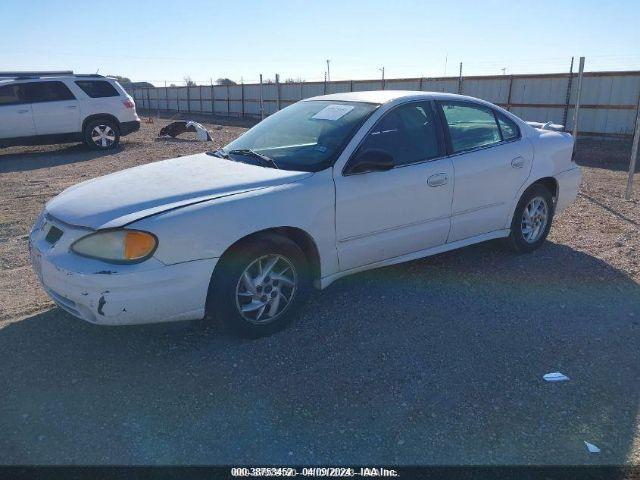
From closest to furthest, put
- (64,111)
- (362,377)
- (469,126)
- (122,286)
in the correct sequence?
(122,286) < (362,377) < (469,126) < (64,111)

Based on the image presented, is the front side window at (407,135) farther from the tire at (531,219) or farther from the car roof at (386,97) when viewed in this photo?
the tire at (531,219)

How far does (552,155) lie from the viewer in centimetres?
536

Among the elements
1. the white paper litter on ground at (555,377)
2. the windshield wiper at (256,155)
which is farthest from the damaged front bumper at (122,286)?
the white paper litter on ground at (555,377)

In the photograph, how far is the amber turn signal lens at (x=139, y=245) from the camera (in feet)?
10.3

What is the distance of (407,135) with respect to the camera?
436 cm

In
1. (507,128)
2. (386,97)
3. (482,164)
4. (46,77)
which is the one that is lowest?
(482,164)

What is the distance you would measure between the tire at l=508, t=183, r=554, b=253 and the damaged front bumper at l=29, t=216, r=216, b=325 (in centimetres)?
321

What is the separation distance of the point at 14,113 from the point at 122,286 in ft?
37.8

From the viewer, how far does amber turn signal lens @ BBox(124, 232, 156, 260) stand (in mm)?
3143

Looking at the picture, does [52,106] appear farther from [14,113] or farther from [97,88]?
[97,88]

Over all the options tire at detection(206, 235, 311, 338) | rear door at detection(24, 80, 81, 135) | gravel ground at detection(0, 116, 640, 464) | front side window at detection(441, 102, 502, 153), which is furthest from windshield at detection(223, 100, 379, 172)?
rear door at detection(24, 80, 81, 135)

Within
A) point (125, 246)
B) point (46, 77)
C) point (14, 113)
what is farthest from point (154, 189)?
point (46, 77)

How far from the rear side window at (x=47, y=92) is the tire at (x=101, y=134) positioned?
0.83 m

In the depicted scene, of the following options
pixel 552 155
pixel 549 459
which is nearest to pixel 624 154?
pixel 552 155
